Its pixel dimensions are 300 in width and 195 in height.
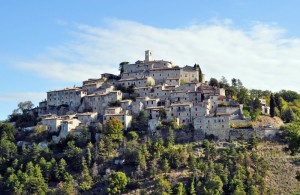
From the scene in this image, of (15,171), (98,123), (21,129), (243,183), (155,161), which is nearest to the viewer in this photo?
(243,183)

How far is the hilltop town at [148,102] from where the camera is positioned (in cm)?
7519

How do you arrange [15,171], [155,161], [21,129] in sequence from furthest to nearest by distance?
[21,129]
[15,171]
[155,161]

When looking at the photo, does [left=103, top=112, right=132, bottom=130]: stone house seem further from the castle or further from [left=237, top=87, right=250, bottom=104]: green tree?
[left=237, top=87, right=250, bottom=104]: green tree

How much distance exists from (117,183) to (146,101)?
17.4 metres

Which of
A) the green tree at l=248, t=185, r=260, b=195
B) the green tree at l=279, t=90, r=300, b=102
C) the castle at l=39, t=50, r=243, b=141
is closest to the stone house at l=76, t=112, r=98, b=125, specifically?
the castle at l=39, t=50, r=243, b=141

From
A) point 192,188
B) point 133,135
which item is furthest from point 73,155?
point 192,188

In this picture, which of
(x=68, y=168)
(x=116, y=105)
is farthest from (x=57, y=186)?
(x=116, y=105)

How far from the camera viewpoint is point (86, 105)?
84.8 m

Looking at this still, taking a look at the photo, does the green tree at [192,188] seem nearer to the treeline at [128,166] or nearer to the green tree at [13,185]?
the treeline at [128,166]

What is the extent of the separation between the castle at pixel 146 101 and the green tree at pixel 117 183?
1018 cm

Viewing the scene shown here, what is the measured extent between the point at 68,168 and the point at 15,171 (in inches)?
280

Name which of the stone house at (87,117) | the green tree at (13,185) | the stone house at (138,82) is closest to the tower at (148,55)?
the stone house at (138,82)

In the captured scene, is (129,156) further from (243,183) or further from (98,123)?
(243,183)

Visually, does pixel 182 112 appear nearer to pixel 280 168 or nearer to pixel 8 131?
pixel 280 168
